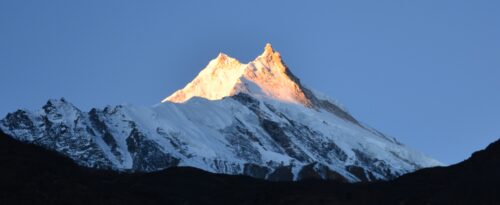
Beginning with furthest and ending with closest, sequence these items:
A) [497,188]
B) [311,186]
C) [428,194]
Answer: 1. [311,186]
2. [428,194]
3. [497,188]

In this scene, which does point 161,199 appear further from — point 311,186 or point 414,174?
point 414,174

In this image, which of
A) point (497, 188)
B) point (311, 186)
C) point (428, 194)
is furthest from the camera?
point (311, 186)

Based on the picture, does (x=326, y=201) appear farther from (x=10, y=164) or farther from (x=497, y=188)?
(x=10, y=164)

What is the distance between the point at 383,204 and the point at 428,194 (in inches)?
139

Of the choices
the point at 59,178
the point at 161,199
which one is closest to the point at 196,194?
the point at 161,199

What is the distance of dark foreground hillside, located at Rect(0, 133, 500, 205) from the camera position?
3999 inches

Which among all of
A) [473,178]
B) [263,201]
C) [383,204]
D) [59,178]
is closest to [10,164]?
[59,178]

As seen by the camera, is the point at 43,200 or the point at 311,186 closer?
the point at 43,200

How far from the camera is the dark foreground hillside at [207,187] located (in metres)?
102

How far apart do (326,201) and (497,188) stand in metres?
16.6

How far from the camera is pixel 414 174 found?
120m

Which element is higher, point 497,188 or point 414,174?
point 414,174

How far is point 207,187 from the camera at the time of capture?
12338 cm

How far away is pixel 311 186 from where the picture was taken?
11731cm
